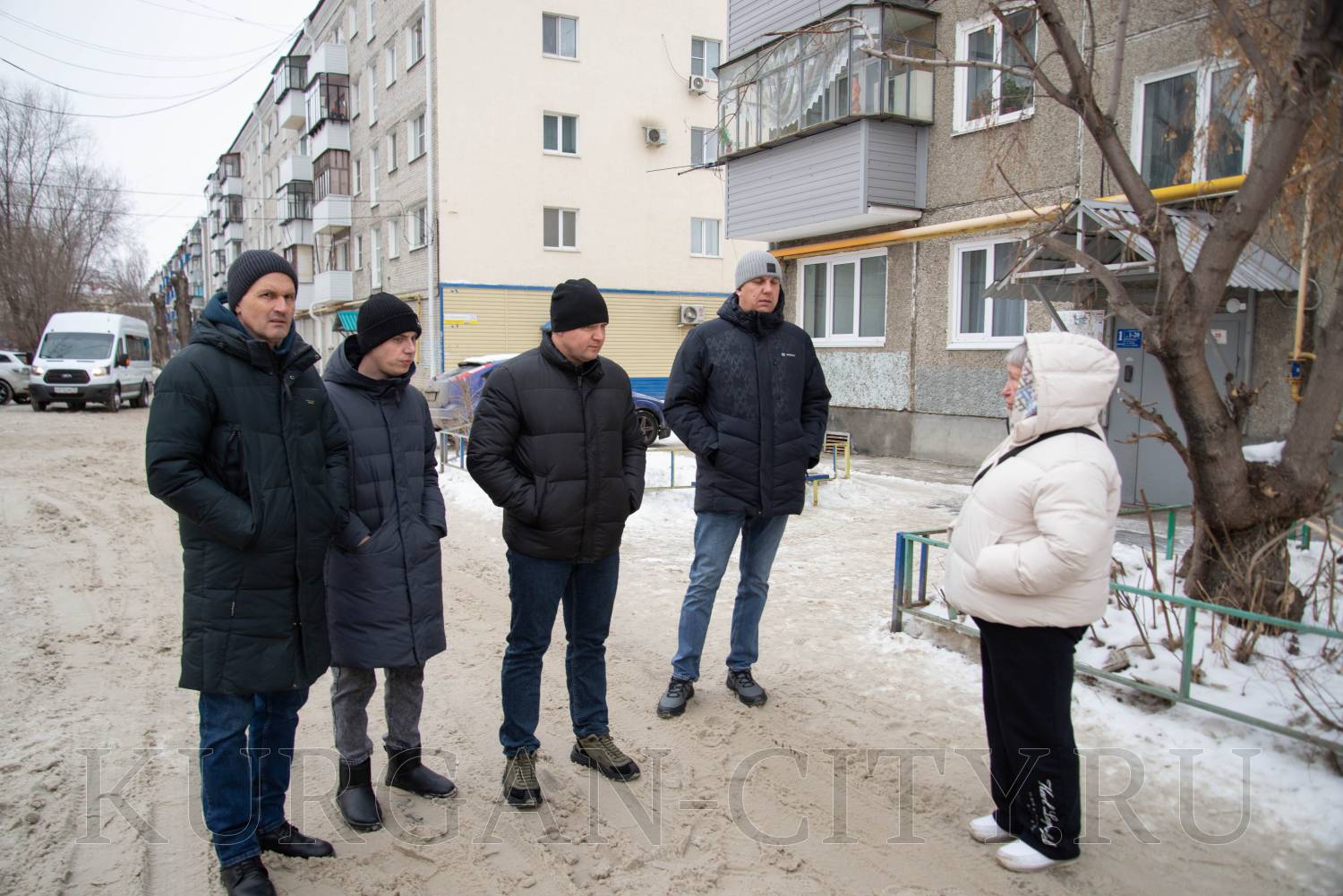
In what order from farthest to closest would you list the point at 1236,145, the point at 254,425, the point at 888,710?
the point at 1236,145, the point at 888,710, the point at 254,425

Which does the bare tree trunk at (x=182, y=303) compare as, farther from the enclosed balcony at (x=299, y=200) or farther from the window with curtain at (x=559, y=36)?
the window with curtain at (x=559, y=36)

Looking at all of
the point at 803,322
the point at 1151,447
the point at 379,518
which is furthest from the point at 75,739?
the point at 803,322

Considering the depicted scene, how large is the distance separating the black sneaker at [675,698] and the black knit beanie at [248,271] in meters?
2.54

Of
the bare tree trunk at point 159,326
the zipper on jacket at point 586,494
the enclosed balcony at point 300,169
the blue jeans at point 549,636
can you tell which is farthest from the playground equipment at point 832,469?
the bare tree trunk at point 159,326

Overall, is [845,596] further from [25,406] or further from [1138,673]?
[25,406]

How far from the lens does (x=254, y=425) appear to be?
285cm

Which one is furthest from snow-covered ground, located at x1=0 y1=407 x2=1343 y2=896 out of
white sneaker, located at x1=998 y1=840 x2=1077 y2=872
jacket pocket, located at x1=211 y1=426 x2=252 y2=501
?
jacket pocket, located at x1=211 y1=426 x2=252 y2=501

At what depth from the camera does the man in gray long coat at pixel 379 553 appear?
3248 millimetres

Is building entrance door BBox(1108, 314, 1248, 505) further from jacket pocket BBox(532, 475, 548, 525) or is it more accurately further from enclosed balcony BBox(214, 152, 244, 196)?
enclosed balcony BBox(214, 152, 244, 196)

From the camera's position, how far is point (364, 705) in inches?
134

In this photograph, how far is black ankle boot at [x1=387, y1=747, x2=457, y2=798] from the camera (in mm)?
3504

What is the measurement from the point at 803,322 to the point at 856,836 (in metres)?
13.1

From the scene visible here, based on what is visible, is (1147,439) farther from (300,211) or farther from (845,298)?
(300,211)

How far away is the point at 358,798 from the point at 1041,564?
99.0 inches
